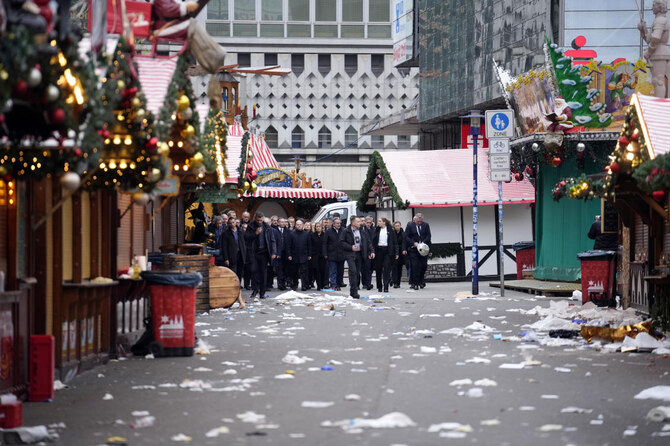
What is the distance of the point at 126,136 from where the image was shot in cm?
1050

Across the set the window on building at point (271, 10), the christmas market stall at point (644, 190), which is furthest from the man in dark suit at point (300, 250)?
the window on building at point (271, 10)

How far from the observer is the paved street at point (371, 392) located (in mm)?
8164

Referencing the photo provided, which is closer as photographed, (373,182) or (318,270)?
(318,270)

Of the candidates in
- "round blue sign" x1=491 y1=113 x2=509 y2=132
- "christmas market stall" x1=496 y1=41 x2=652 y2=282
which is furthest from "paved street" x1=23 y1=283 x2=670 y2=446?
"christmas market stall" x1=496 y1=41 x2=652 y2=282

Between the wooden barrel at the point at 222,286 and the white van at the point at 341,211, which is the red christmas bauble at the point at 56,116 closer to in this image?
the wooden barrel at the point at 222,286

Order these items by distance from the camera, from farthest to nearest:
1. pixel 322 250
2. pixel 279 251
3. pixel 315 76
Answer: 1. pixel 315 76
2. pixel 322 250
3. pixel 279 251

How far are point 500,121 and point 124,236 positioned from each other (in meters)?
12.1

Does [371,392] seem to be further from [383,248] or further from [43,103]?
[383,248]

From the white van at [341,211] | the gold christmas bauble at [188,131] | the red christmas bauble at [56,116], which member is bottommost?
the white van at [341,211]

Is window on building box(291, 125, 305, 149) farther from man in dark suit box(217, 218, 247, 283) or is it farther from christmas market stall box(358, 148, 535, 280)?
man in dark suit box(217, 218, 247, 283)

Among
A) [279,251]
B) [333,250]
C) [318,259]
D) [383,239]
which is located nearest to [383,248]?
[383,239]

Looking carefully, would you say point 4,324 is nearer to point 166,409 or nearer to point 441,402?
point 166,409

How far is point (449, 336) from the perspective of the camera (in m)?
15.9

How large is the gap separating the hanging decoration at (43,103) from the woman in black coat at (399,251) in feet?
71.4
